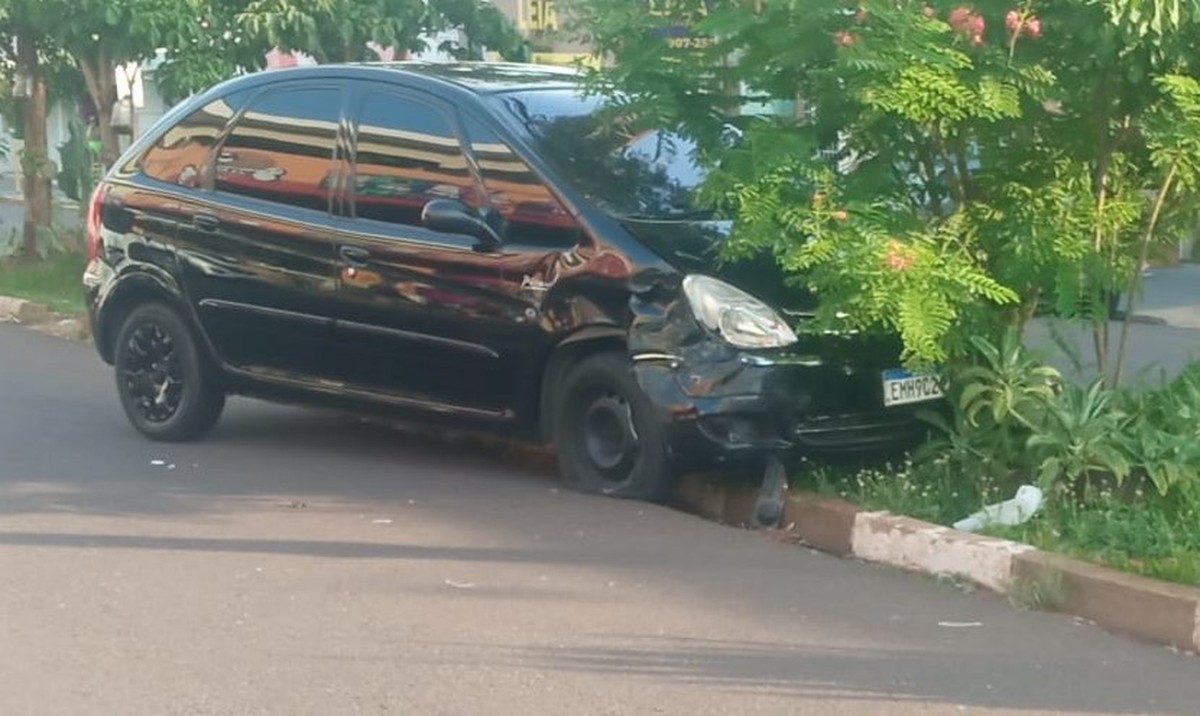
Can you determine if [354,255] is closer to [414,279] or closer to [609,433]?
[414,279]

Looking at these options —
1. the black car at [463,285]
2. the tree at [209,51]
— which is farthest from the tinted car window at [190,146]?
the tree at [209,51]

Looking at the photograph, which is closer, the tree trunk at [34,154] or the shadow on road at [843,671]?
the shadow on road at [843,671]

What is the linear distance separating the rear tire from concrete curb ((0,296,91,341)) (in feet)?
22.7

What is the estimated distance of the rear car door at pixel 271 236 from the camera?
9094mm

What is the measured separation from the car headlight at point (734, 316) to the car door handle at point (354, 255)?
1.66 metres

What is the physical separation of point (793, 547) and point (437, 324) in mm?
1907

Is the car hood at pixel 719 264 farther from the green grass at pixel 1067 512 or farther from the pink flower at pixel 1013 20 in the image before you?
the pink flower at pixel 1013 20

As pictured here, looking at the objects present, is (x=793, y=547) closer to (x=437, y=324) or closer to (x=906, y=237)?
(x=906, y=237)

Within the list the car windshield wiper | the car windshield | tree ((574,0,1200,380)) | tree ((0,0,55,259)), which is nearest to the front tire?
the car windshield

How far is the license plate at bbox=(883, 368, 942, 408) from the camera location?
8102 millimetres

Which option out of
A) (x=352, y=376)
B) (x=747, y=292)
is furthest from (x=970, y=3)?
(x=352, y=376)

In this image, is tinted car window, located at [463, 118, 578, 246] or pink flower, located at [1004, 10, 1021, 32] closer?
pink flower, located at [1004, 10, 1021, 32]

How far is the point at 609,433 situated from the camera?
8.29 meters

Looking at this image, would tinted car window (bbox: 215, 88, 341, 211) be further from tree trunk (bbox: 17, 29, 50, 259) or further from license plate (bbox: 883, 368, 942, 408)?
tree trunk (bbox: 17, 29, 50, 259)
